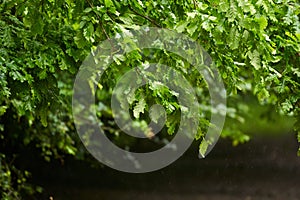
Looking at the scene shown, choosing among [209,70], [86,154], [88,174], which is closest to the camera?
[209,70]

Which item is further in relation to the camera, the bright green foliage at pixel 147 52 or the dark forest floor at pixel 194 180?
the dark forest floor at pixel 194 180

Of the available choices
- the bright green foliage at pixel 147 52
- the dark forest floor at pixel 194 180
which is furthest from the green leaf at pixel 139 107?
the dark forest floor at pixel 194 180

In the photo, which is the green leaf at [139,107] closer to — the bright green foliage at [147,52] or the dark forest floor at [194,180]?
the bright green foliage at [147,52]

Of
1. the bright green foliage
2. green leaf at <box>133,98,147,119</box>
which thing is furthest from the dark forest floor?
green leaf at <box>133,98,147,119</box>

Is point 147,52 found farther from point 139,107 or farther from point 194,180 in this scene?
point 194,180

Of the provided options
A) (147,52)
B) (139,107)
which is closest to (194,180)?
(147,52)

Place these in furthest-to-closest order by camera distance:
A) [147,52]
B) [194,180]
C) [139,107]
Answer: [194,180] < [147,52] < [139,107]

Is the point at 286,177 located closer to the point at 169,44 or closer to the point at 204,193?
the point at 204,193

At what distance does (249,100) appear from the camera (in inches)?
296

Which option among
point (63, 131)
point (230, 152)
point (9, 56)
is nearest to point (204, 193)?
point (230, 152)

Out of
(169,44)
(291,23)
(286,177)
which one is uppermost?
(169,44)

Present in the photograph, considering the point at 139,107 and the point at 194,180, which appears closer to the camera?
the point at 139,107

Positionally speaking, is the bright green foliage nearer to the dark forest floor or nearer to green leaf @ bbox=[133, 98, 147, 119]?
green leaf @ bbox=[133, 98, 147, 119]

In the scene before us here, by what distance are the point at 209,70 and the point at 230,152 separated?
5.29 m
